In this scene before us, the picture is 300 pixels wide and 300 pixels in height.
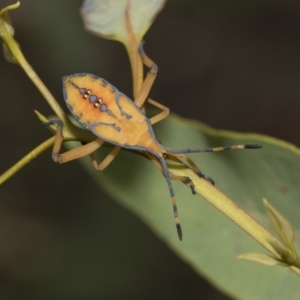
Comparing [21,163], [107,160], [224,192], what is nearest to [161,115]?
[107,160]

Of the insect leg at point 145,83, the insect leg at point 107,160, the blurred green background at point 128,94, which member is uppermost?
→ the insect leg at point 145,83

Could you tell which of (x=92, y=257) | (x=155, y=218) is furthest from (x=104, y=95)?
(x=92, y=257)

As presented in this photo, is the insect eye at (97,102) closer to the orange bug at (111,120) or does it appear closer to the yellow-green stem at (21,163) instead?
the orange bug at (111,120)

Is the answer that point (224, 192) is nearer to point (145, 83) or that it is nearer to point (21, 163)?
point (145, 83)

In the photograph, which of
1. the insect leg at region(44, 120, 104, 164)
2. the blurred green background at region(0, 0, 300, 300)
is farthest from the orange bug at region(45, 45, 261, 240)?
the blurred green background at region(0, 0, 300, 300)

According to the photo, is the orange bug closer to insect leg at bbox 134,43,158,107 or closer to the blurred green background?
insect leg at bbox 134,43,158,107

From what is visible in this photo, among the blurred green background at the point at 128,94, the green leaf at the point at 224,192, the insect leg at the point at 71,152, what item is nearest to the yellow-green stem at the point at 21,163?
the insect leg at the point at 71,152

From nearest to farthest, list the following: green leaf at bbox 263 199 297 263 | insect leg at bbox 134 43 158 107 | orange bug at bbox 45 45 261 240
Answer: green leaf at bbox 263 199 297 263, orange bug at bbox 45 45 261 240, insect leg at bbox 134 43 158 107
